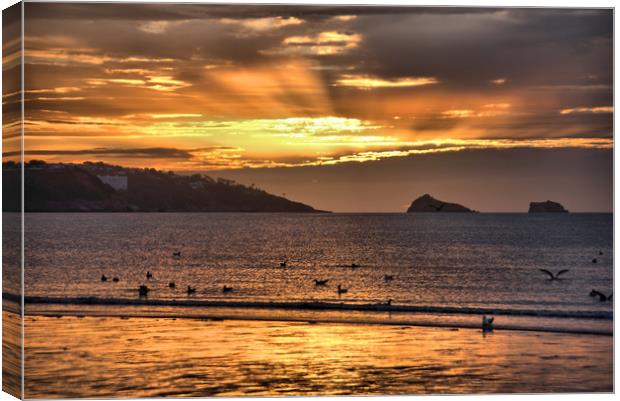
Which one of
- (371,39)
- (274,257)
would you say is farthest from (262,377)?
(274,257)

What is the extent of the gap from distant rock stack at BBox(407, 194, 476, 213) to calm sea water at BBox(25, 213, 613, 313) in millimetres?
632

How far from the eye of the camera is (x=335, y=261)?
30.7m

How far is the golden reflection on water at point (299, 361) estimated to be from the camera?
27.6ft

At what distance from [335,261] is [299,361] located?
21.4m

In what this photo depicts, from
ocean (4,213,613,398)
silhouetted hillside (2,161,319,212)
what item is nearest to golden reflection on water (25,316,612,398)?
ocean (4,213,613,398)

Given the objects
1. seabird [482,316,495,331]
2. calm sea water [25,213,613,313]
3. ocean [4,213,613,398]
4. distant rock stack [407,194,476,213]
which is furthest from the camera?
calm sea water [25,213,613,313]

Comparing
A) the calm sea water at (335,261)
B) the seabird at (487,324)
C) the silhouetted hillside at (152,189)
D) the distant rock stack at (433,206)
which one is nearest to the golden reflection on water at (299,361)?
the seabird at (487,324)

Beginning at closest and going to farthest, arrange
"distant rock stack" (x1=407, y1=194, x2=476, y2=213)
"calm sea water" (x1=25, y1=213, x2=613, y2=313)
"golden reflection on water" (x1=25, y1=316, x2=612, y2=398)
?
1. "golden reflection on water" (x1=25, y1=316, x2=612, y2=398)
2. "distant rock stack" (x1=407, y1=194, x2=476, y2=213)
3. "calm sea water" (x1=25, y1=213, x2=613, y2=313)

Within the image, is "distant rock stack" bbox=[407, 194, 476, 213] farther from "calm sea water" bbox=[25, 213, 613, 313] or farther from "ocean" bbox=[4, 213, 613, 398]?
"ocean" bbox=[4, 213, 613, 398]

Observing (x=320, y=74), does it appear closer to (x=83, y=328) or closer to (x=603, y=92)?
(x=603, y=92)

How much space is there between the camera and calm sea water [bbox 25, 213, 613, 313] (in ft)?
69.5

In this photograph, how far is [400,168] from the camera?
11.8 meters

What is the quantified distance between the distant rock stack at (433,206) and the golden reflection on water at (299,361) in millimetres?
2074

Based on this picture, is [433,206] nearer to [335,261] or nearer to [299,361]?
[299,361]
